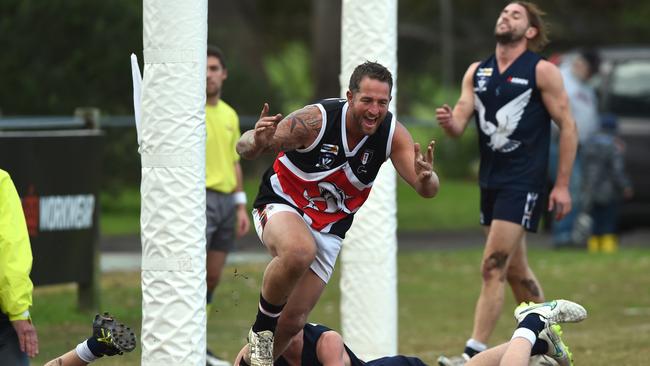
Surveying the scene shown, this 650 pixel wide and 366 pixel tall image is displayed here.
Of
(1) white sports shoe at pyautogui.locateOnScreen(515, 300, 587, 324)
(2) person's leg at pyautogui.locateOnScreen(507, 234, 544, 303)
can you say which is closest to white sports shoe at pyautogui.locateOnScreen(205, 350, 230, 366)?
(2) person's leg at pyautogui.locateOnScreen(507, 234, 544, 303)

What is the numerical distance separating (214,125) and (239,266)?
635 centimetres

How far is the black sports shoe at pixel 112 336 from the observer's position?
757 cm

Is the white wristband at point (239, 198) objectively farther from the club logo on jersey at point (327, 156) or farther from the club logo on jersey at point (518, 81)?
the club logo on jersey at point (327, 156)

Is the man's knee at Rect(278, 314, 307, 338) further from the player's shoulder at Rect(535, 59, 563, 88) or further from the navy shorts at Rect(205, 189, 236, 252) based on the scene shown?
the player's shoulder at Rect(535, 59, 563, 88)

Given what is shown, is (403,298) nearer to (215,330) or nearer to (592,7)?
(215,330)

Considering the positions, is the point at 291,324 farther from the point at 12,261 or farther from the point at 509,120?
the point at 509,120

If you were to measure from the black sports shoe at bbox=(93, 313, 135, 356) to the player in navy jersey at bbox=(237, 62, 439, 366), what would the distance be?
2.59ft

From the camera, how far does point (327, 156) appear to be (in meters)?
8.06

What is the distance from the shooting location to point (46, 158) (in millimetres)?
12344

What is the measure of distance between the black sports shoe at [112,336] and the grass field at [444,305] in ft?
8.52

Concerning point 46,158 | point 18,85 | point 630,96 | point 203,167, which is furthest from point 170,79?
point 18,85

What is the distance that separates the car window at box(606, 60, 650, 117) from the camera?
771 inches

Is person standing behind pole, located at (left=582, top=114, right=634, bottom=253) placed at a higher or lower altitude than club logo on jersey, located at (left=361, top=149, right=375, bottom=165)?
lower

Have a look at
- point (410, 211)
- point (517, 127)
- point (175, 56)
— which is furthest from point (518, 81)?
point (410, 211)
